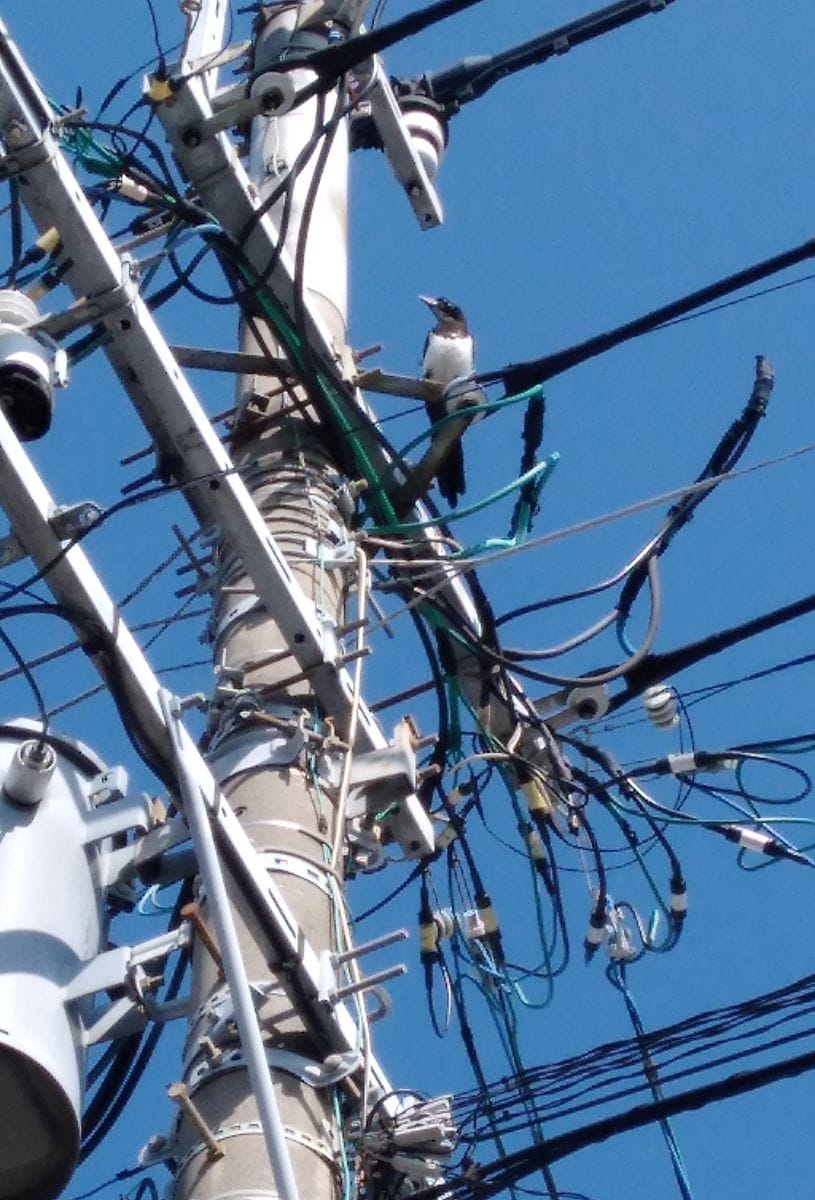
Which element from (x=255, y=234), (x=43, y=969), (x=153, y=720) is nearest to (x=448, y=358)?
(x=255, y=234)

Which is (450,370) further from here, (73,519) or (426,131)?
(73,519)

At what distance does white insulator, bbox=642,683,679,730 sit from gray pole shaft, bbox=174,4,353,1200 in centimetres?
155

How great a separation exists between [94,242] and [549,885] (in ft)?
8.23

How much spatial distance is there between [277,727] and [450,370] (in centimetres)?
210

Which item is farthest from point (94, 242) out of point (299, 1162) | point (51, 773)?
point (299, 1162)

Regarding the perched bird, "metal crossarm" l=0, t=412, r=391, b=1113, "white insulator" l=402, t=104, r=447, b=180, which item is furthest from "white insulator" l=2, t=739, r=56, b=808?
"white insulator" l=402, t=104, r=447, b=180

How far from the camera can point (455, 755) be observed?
20.4 ft

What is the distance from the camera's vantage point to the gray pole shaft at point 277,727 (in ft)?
12.9

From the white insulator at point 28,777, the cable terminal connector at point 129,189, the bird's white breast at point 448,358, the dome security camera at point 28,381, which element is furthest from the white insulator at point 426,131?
the white insulator at point 28,777

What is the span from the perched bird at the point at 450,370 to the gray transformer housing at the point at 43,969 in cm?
239

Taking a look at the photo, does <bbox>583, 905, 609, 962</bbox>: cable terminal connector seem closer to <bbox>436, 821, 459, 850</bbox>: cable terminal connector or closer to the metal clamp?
<bbox>436, 821, 459, 850</bbox>: cable terminal connector

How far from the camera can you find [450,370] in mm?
6680

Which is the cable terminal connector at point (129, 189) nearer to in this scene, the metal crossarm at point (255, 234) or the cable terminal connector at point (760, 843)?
the metal crossarm at point (255, 234)

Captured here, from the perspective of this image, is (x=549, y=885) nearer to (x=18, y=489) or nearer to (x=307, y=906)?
(x=307, y=906)
